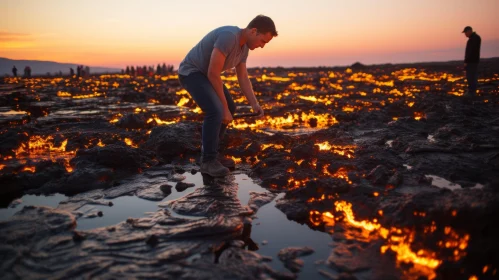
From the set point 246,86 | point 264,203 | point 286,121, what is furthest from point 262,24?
point 286,121

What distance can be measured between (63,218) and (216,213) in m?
1.34

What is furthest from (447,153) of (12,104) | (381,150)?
(12,104)

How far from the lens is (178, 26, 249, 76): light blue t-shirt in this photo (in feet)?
12.0

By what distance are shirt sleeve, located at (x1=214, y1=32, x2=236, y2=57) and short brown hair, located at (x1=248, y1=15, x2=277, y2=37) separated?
0.28 m

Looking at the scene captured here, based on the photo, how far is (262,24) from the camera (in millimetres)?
3766

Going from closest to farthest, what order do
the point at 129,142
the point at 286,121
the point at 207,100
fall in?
1. the point at 207,100
2. the point at 129,142
3. the point at 286,121

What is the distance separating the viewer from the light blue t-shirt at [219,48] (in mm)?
3664

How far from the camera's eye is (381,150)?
4855mm

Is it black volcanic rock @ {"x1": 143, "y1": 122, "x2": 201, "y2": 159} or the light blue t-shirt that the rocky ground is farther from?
the light blue t-shirt

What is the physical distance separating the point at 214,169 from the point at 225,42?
1591mm

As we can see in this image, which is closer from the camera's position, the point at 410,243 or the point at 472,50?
the point at 410,243

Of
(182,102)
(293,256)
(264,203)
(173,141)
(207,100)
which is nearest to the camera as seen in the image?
(293,256)

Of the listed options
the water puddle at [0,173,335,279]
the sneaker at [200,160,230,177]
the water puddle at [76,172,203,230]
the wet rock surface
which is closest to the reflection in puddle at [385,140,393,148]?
the water puddle at [0,173,335,279]

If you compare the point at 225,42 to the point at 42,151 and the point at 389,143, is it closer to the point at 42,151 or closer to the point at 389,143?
the point at 389,143
